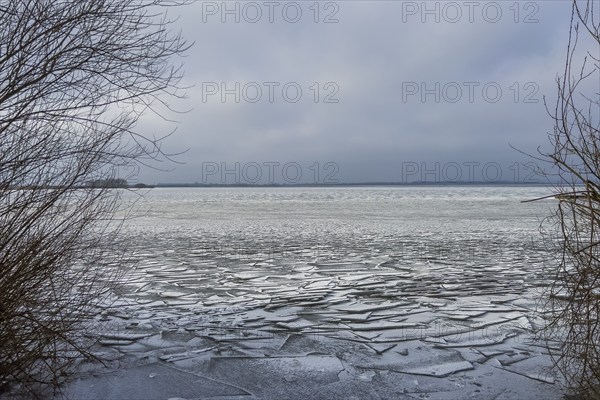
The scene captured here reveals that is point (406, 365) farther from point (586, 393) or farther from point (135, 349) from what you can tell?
point (135, 349)

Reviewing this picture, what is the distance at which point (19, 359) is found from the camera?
13.3ft

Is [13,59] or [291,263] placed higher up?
[13,59]

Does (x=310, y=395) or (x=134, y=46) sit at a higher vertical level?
(x=134, y=46)

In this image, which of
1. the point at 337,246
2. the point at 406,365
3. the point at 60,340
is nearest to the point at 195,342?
the point at 60,340

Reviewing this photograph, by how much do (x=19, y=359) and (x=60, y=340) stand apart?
1.12ft

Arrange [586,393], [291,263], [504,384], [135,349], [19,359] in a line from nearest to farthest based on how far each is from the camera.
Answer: [586,393]
[19,359]
[504,384]
[135,349]
[291,263]

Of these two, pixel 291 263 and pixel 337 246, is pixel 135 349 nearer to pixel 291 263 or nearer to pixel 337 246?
pixel 291 263

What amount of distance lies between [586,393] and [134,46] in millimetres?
4018

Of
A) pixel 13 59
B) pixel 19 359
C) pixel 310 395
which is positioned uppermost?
pixel 13 59

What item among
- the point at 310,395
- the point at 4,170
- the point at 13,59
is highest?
the point at 13,59

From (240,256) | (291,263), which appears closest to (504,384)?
(291,263)

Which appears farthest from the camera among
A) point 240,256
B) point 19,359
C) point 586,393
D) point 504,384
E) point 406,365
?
point 240,256

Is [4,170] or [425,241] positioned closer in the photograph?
[4,170]

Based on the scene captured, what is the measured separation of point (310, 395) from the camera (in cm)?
420
